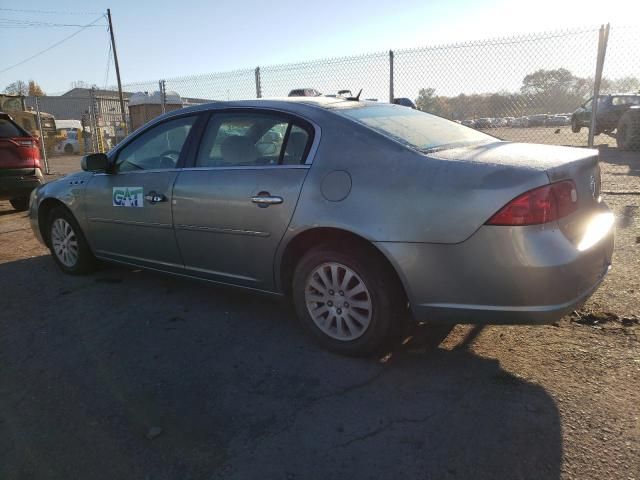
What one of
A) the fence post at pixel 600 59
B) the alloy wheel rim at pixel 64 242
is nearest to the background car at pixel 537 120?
the fence post at pixel 600 59

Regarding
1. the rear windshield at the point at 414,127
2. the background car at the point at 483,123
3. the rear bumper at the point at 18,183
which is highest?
the background car at the point at 483,123

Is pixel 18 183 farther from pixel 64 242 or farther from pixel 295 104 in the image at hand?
pixel 295 104

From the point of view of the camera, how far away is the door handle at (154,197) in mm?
3756

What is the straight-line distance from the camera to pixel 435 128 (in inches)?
136

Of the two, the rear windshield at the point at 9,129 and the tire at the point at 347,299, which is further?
the rear windshield at the point at 9,129

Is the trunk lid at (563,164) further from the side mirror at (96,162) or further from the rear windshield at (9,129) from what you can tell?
the rear windshield at (9,129)

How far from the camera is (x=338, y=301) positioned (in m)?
3.00

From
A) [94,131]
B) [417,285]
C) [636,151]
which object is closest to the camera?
[417,285]

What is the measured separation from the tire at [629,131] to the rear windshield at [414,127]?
11645 mm

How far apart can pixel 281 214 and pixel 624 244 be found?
3.80m

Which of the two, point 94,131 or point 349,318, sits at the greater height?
point 94,131

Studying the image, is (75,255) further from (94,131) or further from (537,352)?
(94,131)

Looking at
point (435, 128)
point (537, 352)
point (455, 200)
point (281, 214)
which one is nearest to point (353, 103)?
point (435, 128)

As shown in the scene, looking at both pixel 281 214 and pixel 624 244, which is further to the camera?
pixel 624 244
